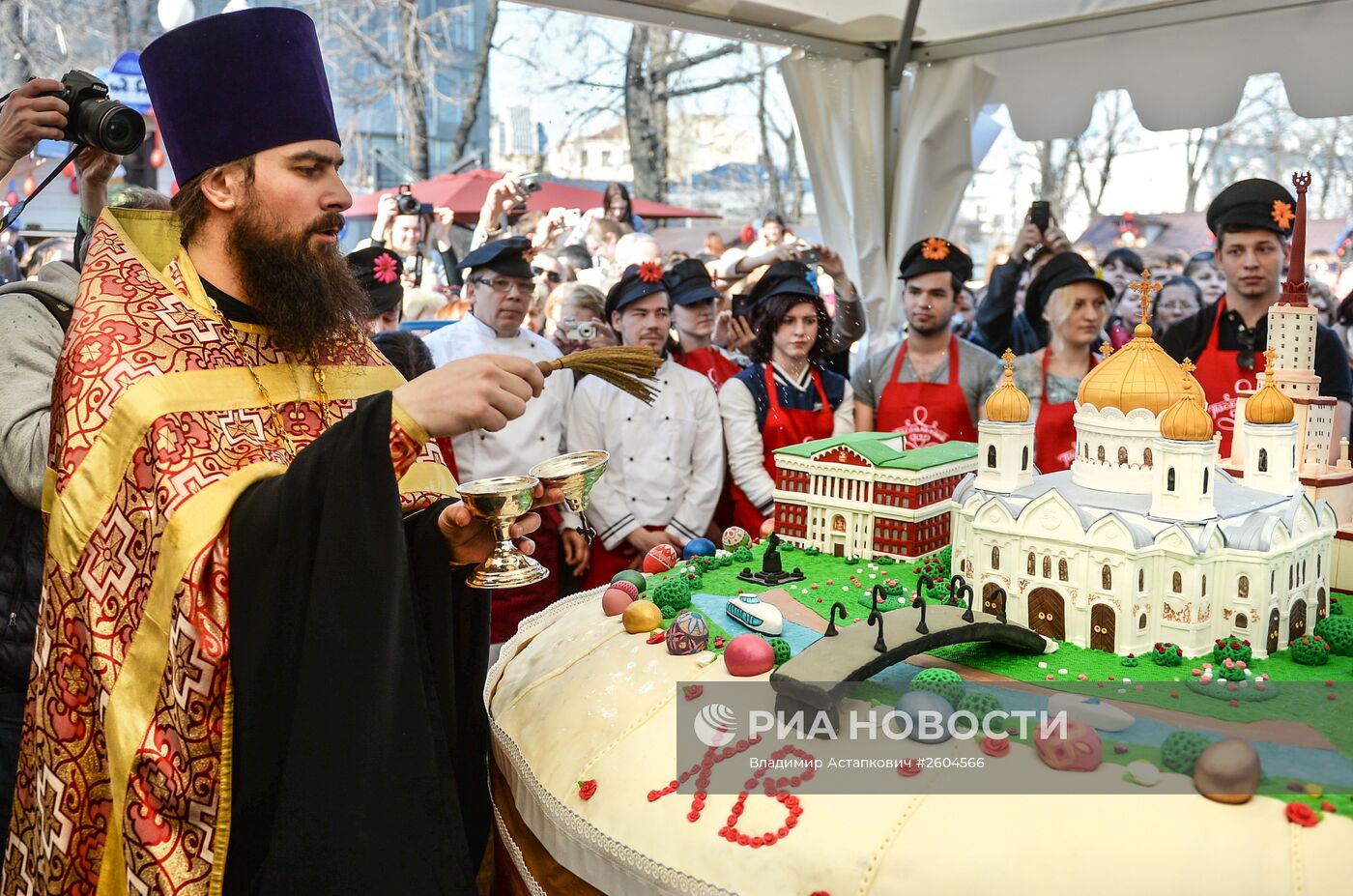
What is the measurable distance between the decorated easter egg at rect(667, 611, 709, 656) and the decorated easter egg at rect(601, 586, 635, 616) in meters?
0.38

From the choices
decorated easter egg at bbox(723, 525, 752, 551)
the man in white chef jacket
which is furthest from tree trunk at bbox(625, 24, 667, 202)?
decorated easter egg at bbox(723, 525, 752, 551)

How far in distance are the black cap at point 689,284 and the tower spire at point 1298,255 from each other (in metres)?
3.05

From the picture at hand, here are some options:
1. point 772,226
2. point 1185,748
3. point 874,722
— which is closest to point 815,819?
point 874,722

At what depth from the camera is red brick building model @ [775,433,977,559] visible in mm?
3777

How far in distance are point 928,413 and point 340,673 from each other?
3917 mm

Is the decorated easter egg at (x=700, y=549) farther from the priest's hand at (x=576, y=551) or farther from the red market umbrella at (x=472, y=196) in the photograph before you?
the red market umbrella at (x=472, y=196)

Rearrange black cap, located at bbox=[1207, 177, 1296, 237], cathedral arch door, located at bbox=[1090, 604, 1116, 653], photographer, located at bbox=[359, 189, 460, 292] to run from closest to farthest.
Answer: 1. cathedral arch door, located at bbox=[1090, 604, 1116, 653]
2. black cap, located at bbox=[1207, 177, 1296, 237]
3. photographer, located at bbox=[359, 189, 460, 292]

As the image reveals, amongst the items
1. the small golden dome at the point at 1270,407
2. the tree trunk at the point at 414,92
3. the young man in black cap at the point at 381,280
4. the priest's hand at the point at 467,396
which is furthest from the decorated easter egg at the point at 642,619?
the tree trunk at the point at 414,92

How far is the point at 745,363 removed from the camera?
6.48 metres

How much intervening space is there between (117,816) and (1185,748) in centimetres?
219

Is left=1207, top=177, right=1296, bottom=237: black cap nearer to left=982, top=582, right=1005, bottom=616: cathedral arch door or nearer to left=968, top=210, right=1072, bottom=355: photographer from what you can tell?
left=968, top=210, right=1072, bottom=355: photographer

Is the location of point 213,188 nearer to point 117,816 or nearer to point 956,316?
point 117,816

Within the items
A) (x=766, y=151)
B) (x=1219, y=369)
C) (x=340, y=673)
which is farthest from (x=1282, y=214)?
(x=766, y=151)

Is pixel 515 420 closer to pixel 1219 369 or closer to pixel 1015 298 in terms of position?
pixel 1219 369
